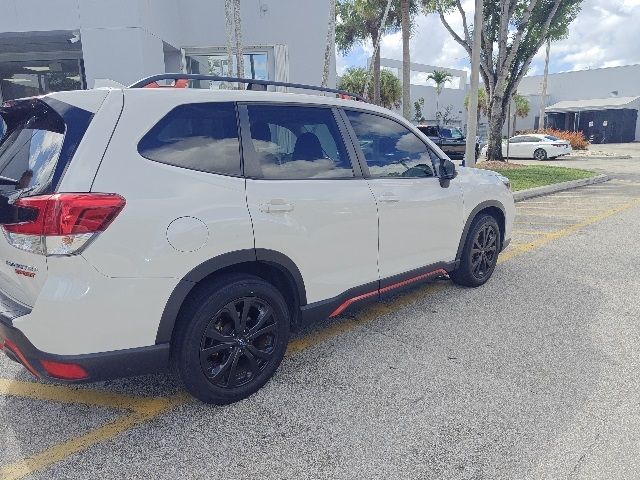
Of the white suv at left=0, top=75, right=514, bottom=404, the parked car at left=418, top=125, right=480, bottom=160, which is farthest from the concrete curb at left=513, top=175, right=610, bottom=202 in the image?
the white suv at left=0, top=75, right=514, bottom=404

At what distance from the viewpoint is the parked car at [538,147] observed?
22328 millimetres

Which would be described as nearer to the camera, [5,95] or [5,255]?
[5,255]

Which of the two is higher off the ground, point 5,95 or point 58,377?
point 5,95

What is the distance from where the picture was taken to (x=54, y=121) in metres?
2.23

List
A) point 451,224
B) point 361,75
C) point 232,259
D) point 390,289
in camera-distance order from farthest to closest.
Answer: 1. point 361,75
2. point 451,224
3. point 390,289
4. point 232,259

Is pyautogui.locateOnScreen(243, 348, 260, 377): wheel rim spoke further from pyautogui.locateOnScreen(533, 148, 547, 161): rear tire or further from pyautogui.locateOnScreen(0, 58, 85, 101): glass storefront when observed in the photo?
pyautogui.locateOnScreen(533, 148, 547, 161): rear tire

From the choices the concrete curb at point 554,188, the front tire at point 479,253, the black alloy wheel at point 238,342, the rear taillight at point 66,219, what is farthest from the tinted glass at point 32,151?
the concrete curb at point 554,188

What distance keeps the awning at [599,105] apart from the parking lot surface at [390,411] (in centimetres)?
4579

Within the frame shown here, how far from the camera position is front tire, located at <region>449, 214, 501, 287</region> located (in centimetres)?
428

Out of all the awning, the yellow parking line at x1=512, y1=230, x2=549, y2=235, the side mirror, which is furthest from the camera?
the awning

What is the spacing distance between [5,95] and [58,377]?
14.2 metres

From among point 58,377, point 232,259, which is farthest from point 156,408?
point 232,259

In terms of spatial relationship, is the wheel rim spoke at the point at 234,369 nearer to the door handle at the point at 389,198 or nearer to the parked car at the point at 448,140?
the door handle at the point at 389,198

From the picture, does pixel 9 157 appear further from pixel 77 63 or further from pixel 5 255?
pixel 77 63
